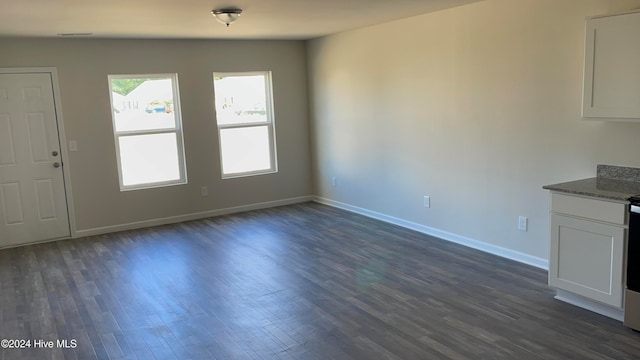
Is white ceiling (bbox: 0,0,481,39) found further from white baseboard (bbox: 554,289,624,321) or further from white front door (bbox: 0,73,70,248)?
white baseboard (bbox: 554,289,624,321)

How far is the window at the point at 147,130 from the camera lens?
251 inches

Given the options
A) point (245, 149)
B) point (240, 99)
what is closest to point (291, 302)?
point (245, 149)

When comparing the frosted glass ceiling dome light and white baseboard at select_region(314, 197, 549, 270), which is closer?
the frosted glass ceiling dome light

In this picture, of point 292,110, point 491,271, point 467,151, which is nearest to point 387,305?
point 491,271

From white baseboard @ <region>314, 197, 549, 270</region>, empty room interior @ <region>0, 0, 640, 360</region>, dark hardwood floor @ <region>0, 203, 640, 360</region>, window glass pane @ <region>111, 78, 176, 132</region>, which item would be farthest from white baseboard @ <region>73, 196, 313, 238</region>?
window glass pane @ <region>111, 78, 176, 132</region>

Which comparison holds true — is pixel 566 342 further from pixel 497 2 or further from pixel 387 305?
pixel 497 2

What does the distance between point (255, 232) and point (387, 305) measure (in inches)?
103

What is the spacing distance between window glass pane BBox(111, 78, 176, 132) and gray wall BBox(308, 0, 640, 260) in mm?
2189

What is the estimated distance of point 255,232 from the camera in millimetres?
6008

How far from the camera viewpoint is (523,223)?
4.49m

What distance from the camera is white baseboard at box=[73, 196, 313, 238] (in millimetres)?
6242

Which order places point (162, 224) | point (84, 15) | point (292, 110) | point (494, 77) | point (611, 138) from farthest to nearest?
point (292, 110)
point (162, 224)
point (494, 77)
point (84, 15)
point (611, 138)

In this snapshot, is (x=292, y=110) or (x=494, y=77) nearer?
(x=494, y=77)

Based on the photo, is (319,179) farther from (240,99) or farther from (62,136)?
(62,136)
